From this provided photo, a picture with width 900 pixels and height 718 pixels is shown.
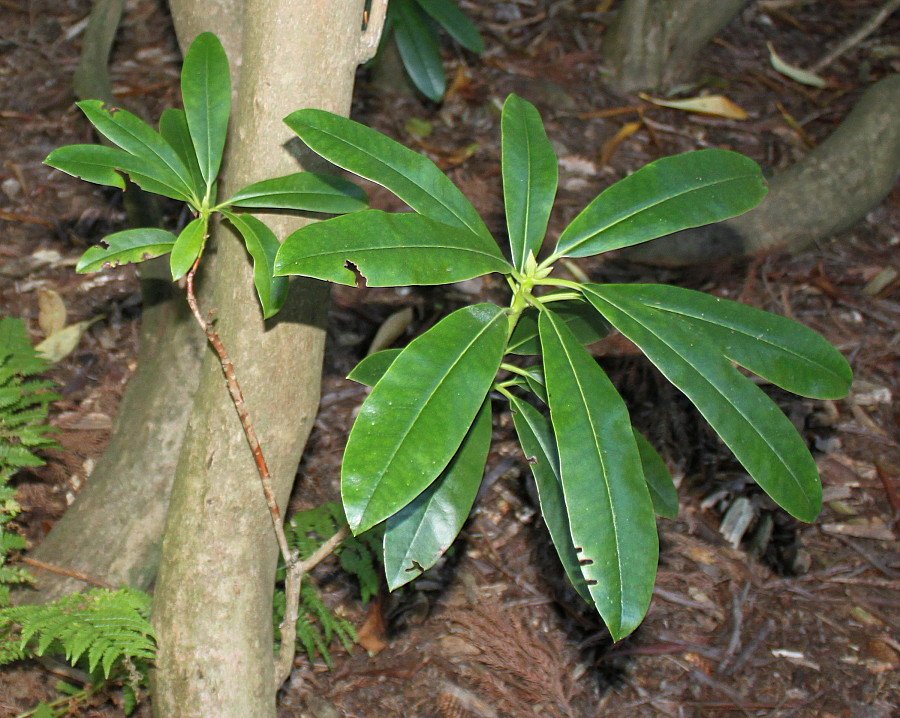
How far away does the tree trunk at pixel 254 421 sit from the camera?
1534 millimetres

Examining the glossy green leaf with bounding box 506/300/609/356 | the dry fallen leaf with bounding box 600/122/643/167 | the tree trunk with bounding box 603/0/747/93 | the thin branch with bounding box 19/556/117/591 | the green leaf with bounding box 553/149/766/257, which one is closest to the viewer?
the green leaf with bounding box 553/149/766/257

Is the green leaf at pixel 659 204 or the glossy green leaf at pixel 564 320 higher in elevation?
the green leaf at pixel 659 204

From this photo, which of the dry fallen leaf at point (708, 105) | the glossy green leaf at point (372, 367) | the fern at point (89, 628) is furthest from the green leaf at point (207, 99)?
the dry fallen leaf at point (708, 105)

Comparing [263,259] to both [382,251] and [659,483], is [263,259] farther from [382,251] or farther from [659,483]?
[659,483]

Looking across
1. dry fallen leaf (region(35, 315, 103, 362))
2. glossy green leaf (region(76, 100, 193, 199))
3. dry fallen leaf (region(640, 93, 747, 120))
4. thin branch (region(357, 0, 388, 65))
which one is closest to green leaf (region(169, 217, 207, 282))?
glossy green leaf (region(76, 100, 193, 199))

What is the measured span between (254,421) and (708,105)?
3.25 metres

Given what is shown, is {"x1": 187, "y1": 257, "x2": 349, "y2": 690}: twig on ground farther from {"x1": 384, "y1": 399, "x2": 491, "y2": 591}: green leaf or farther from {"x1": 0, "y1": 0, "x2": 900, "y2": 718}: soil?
{"x1": 0, "y1": 0, "x2": 900, "y2": 718}: soil

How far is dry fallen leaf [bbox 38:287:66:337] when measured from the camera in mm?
2854

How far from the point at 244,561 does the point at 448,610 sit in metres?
0.78

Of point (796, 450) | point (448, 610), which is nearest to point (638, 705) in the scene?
Answer: point (448, 610)

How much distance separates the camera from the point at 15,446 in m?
2.13

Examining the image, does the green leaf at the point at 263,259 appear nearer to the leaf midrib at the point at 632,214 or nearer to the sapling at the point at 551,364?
the sapling at the point at 551,364

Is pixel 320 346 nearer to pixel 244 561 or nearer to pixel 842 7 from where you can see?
pixel 244 561

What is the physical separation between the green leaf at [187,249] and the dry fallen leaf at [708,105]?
3106 millimetres
